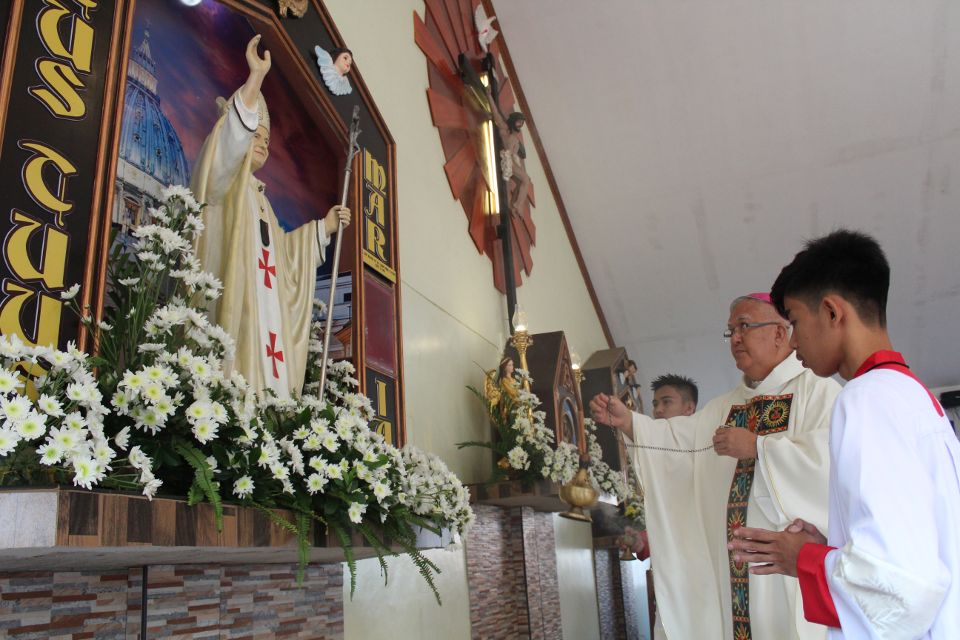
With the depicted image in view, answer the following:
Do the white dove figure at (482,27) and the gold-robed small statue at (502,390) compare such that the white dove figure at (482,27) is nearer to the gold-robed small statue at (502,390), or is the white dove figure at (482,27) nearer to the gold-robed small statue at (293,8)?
the gold-robed small statue at (502,390)

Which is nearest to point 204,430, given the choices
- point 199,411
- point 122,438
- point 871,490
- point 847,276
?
point 199,411

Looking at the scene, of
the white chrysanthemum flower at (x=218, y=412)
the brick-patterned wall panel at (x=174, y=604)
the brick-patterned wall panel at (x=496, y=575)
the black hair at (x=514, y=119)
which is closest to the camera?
the brick-patterned wall panel at (x=174, y=604)

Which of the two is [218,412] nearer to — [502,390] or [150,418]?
[150,418]

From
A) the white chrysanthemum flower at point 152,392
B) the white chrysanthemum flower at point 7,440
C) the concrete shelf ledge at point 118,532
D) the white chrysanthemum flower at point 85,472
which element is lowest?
the concrete shelf ledge at point 118,532

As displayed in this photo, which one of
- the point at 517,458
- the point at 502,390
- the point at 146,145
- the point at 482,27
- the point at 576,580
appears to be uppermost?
the point at 482,27

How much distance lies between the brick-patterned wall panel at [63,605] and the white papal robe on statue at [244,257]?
68cm

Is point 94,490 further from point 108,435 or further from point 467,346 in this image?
point 467,346

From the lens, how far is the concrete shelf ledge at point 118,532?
134 cm

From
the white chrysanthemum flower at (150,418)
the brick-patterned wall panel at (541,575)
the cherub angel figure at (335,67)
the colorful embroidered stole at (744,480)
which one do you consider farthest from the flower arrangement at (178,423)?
the brick-patterned wall panel at (541,575)

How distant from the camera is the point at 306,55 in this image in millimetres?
3270

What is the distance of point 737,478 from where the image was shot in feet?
11.6

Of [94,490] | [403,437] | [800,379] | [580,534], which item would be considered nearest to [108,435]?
[94,490]

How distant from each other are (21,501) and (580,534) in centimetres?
628

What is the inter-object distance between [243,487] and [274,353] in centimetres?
74
